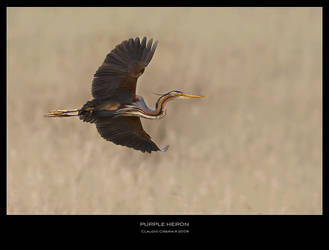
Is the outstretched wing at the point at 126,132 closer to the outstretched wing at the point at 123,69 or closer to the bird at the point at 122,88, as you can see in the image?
the bird at the point at 122,88

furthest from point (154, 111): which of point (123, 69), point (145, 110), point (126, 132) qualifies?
point (126, 132)

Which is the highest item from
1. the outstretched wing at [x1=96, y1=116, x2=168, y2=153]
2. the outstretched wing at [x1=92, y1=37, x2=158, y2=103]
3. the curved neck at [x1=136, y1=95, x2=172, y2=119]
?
the outstretched wing at [x1=92, y1=37, x2=158, y2=103]

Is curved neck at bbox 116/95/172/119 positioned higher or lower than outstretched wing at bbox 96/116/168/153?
higher

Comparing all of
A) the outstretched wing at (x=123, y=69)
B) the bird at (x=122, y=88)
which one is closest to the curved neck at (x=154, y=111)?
the bird at (x=122, y=88)

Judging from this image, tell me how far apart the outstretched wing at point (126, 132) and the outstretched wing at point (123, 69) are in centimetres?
37

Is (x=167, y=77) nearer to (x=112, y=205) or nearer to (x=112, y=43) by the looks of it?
(x=112, y=43)

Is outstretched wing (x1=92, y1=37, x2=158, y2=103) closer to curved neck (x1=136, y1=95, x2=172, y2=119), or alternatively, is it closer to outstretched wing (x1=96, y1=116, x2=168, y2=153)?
curved neck (x1=136, y1=95, x2=172, y2=119)

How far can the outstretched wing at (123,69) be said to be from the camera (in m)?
6.25

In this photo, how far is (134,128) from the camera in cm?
676

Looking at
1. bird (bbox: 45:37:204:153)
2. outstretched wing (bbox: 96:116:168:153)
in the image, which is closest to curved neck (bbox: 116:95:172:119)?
bird (bbox: 45:37:204:153)

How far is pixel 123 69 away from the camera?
6305 mm

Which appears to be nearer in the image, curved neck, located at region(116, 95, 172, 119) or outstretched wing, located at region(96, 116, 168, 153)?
curved neck, located at region(116, 95, 172, 119)

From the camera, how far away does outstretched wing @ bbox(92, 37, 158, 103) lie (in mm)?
6254

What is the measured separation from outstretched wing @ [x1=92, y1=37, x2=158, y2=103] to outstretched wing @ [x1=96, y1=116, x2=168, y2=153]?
369mm
